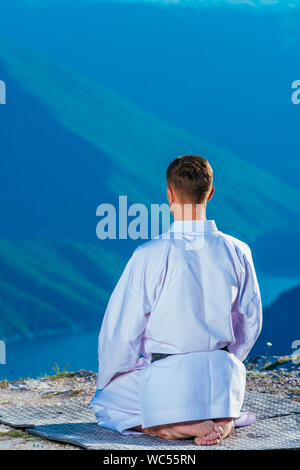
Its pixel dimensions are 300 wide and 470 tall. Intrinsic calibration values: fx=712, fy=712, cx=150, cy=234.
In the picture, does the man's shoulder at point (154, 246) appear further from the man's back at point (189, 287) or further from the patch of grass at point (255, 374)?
the patch of grass at point (255, 374)

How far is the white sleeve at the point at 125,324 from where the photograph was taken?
2680 millimetres

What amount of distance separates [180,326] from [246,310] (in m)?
0.31

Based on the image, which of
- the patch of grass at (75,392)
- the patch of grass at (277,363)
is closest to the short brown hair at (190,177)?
the patch of grass at (75,392)

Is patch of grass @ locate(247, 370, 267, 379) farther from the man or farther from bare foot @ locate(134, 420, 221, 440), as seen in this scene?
bare foot @ locate(134, 420, 221, 440)

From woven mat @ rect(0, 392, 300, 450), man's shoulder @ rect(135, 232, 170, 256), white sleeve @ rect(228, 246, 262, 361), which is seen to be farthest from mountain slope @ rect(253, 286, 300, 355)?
man's shoulder @ rect(135, 232, 170, 256)

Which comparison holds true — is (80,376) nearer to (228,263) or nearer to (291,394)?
(291,394)

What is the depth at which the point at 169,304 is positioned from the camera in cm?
263

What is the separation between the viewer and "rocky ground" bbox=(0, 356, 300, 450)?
3670mm

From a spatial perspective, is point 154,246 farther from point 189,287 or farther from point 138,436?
point 138,436

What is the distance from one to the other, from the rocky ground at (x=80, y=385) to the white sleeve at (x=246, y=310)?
0.82 meters

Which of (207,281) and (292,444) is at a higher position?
(207,281)

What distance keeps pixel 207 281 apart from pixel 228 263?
0.36 feet
